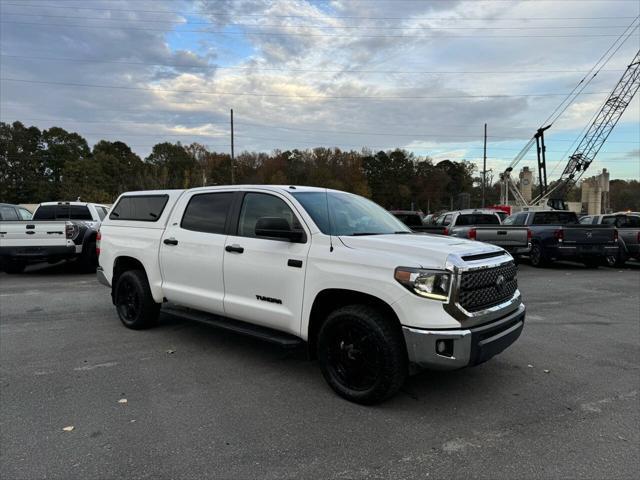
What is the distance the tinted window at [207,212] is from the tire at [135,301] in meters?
1.12

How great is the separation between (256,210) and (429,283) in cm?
215

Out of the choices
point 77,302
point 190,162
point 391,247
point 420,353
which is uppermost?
point 190,162

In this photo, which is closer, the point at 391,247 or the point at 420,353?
the point at 420,353

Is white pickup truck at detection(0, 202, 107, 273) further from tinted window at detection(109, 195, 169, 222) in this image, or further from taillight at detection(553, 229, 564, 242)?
taillight at detection(553, 229, 564, 242)

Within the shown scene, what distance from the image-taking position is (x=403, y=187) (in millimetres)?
96500

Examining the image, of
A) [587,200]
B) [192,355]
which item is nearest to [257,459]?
[192,355]

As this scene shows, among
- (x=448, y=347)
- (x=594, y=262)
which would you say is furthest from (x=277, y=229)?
(x=594, y=262)

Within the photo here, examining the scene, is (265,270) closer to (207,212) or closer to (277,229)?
(277,229)

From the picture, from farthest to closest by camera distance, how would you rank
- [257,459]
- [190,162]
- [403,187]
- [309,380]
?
1. [403,187]
2. [190,162]
3. [309,380]
4. [257,459]

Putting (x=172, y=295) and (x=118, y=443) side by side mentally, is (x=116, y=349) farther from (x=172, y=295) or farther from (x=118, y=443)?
(x=118, y=443)

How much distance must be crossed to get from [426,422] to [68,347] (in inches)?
168

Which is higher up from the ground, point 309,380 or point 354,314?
point 354,314

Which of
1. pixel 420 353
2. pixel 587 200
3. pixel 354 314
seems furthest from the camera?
pixel 587 200

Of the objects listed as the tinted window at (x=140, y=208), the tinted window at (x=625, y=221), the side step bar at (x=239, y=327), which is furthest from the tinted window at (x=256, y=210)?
the tinted window at (x=625, y=221)
